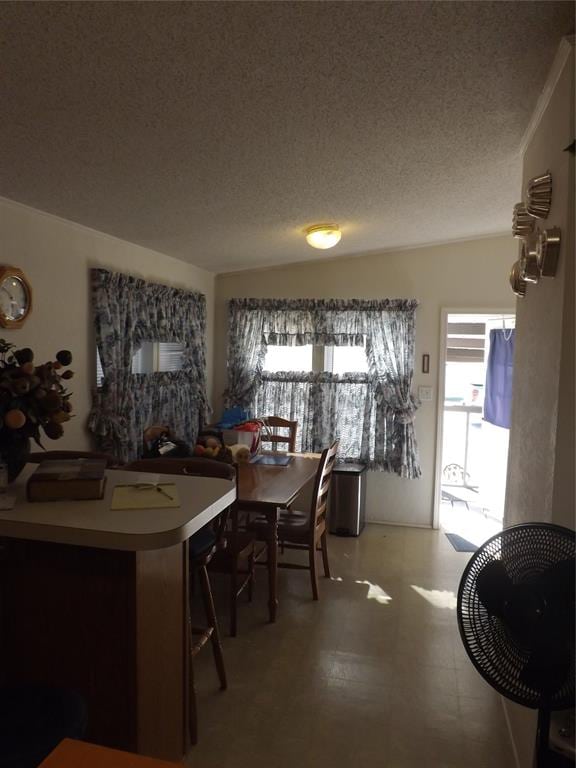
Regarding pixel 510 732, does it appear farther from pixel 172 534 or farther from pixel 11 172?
pixel 11 172

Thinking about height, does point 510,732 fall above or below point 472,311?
below

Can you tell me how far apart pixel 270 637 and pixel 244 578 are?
44 cm

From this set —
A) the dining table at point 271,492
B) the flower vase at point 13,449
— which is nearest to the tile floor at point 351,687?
the dining table at point 271,492

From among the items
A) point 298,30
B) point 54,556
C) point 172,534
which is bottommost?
point 54,556

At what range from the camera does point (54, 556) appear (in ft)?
5.21

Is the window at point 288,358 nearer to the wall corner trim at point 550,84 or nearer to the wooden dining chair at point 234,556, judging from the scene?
the wooden dining chair at point 234,556

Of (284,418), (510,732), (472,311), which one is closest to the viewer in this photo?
(510,732)

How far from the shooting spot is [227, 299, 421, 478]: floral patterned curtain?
15.4 ft

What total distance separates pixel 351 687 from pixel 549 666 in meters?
1.58

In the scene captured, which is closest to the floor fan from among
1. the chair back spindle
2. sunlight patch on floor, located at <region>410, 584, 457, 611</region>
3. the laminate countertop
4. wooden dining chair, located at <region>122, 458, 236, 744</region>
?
the laminate countertop

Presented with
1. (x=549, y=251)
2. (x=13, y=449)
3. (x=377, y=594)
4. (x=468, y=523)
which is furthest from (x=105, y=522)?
(x=468, y=523)

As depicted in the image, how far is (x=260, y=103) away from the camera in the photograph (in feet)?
5.85

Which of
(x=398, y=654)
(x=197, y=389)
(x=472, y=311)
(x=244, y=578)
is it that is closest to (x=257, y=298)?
(x=197, y=389)

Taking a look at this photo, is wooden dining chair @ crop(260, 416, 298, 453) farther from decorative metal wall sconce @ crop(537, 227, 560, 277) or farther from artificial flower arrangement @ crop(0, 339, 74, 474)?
decorative metal wall sconce @ crop(537, 227, 560, 277)
